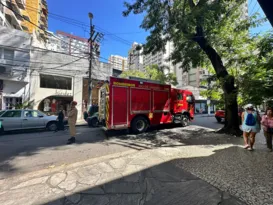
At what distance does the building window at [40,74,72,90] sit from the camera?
16938 millimetres

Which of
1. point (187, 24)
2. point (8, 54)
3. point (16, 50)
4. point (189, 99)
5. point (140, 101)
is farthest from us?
point (16, 50)

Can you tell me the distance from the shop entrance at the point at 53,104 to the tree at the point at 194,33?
12388 mm

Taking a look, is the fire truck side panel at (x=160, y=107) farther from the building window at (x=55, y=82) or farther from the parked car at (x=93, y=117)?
Result: the building window at (x=55, y=82)

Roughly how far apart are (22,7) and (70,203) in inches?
1620

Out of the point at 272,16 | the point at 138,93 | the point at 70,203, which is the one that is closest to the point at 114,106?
the point at 138,93

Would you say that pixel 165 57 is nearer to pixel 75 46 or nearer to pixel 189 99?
pixel 75 46

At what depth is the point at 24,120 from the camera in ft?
31.5

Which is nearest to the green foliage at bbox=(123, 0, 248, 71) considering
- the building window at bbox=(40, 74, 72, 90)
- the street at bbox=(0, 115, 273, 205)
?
the street at bbox=(0, 115, 273, 205)

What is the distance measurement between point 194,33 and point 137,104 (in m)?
4.74

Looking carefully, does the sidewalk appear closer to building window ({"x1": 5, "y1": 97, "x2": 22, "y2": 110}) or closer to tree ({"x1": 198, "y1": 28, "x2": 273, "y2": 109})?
tree ({"x1": 198, "y1": 28, "x2": 273, "y2": 109})

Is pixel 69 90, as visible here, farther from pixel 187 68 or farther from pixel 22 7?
pixel 22 7

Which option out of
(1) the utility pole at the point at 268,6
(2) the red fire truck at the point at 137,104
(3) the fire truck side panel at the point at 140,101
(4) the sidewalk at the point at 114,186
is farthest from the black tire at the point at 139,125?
(1) the utility pole at the point at 268,6

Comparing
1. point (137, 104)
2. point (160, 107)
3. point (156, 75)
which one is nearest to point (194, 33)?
point (160, 107)

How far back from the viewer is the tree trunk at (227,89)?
8.16m
